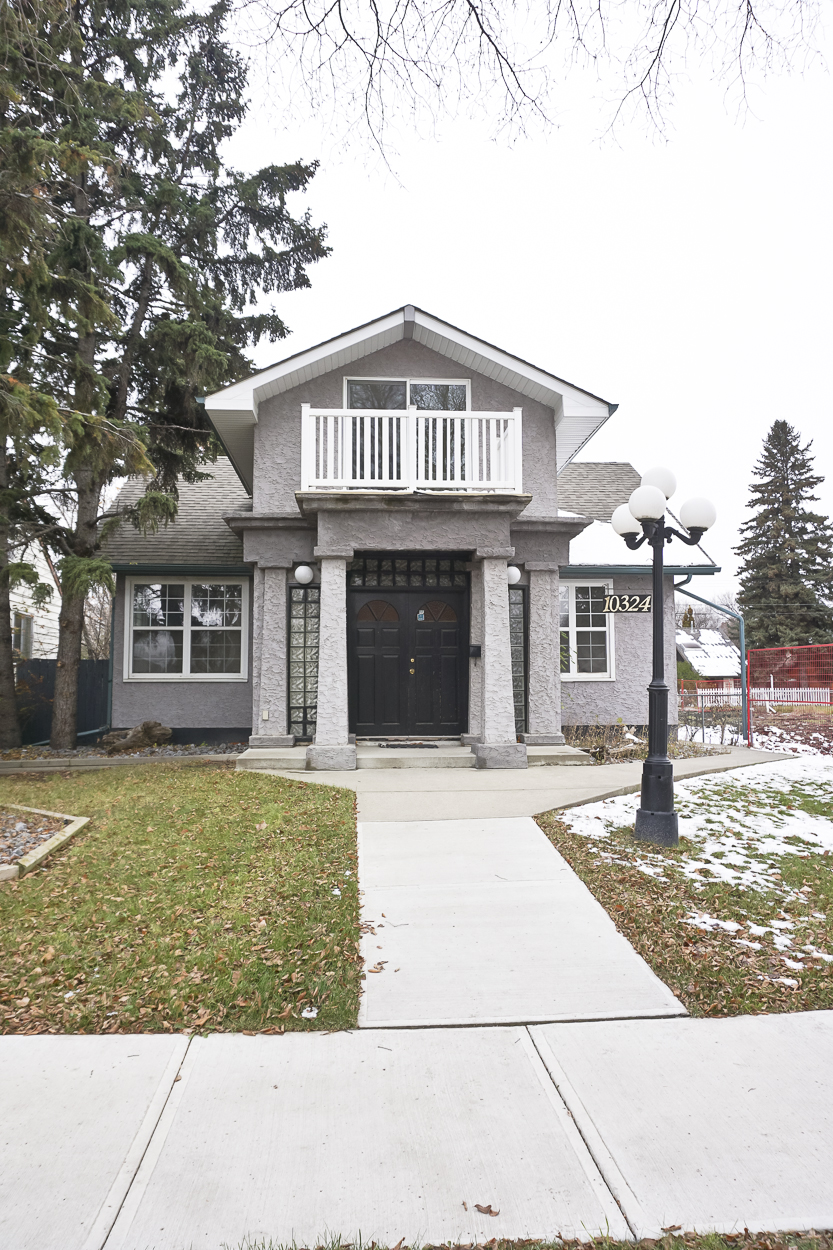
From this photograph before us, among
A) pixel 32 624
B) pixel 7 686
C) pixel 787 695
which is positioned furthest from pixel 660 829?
pixel 32 624

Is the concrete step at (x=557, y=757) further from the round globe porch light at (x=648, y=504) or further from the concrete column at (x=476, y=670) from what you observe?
the round globe porch light at (x=648, y=504)

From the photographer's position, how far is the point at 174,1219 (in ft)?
7.47

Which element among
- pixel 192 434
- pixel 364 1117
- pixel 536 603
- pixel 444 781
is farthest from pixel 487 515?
pixel 364 1117

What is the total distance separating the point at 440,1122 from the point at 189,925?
227 cm

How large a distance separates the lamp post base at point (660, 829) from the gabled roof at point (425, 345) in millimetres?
6916

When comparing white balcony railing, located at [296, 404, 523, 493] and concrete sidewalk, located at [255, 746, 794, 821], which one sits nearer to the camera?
concrete sidewalk, located at [255, 746, 794, 821]

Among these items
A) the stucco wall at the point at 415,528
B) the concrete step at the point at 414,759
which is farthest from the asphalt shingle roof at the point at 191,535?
the concrete step at the point at 414,759

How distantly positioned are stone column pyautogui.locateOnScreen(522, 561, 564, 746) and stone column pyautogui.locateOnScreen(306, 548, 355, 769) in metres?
3.02

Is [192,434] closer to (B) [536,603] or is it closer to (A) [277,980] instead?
(B) [536,603]

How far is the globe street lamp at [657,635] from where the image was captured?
6.39 m

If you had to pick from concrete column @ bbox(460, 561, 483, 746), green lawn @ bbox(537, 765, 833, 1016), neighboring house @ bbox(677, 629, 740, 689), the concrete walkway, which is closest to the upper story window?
concrete column @ bbox(460, 561, 483, 746)

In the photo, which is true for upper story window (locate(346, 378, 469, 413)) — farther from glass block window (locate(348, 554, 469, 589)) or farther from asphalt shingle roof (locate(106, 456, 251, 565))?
asphalt shingle roof (locate(106, 456, 251, 565))

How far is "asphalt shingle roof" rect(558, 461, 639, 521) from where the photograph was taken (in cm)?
1548

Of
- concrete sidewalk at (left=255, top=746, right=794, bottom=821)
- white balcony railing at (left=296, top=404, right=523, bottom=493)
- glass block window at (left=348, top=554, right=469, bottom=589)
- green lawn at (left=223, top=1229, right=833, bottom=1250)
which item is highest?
white balcony railing at (left=296, top=404, right=523, bottom=493)
